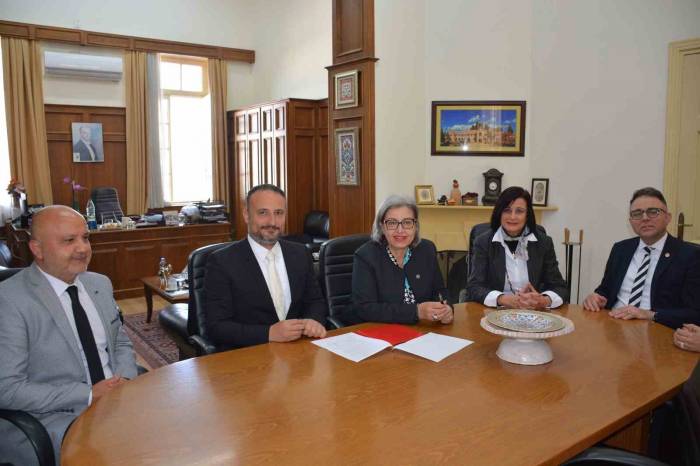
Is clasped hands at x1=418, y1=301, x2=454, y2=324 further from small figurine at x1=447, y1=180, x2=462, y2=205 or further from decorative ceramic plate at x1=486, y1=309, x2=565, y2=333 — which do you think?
small figurine at x1=447, y1=180, x2=462, y2=205

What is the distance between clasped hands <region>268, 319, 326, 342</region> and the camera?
6.61 ft

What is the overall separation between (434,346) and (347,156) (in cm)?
367

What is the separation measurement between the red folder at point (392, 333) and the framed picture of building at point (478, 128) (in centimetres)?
326

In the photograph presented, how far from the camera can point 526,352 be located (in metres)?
1.83

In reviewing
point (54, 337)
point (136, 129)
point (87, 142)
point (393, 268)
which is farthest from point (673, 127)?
point (87, 142)

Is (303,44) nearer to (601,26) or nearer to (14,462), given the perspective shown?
(601,26)

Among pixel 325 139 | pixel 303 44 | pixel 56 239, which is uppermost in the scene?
pixel 303 44

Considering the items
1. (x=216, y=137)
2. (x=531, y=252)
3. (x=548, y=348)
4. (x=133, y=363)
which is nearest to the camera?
(x=548, y=348)

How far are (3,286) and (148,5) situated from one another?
6893 millimetres

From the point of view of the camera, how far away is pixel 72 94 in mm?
7195

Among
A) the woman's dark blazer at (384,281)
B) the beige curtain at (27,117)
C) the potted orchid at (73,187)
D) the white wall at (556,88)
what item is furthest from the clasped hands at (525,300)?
the beige curtain at (27,117)

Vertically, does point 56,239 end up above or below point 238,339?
above

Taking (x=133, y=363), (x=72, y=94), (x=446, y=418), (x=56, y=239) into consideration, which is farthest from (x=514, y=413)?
(x=72, y=94)

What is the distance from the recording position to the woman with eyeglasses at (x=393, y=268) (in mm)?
2449
